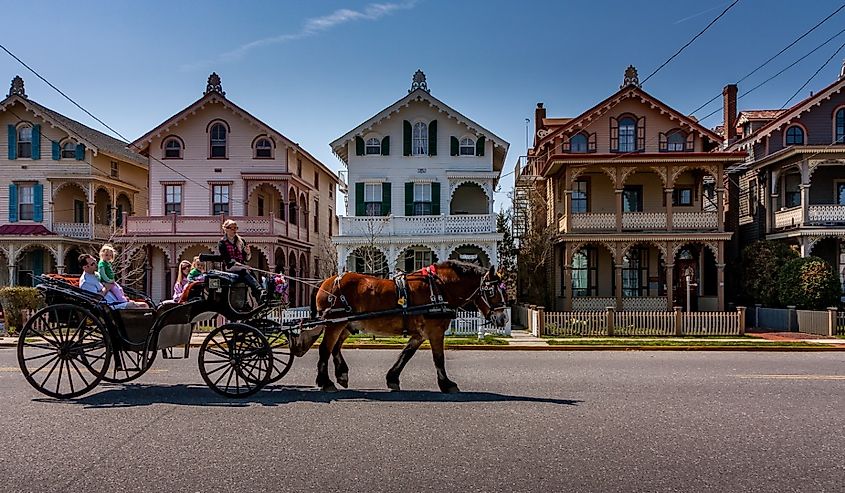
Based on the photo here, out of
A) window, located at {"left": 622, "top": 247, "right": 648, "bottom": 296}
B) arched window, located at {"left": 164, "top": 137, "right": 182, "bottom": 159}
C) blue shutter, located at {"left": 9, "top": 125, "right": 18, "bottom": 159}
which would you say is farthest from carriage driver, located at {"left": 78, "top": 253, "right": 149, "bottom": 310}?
blue shutter, located at {"left": 9, "top": 125, "right": 18, "bottom": 159}

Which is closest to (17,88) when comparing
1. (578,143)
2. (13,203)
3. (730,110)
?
(13,203)

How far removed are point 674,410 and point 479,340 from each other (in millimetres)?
11239

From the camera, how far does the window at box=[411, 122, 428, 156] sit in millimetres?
30453

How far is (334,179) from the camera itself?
141 ft

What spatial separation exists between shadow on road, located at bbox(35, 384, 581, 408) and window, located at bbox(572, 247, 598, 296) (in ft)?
72.7

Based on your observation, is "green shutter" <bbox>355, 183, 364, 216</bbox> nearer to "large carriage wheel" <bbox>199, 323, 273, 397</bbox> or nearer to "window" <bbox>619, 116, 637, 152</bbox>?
"window" <bbox>619, 116, 637, 152</bbox>

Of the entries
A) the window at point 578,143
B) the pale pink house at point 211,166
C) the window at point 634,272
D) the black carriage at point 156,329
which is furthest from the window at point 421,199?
the black carriage at point 156,329

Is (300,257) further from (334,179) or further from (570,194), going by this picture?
(570,194)

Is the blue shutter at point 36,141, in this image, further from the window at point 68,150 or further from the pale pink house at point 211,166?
the pale pink house at point 211,166

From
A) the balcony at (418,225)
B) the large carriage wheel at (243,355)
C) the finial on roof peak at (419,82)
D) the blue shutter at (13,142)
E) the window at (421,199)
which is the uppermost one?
the finial on roof peak at (419,82)

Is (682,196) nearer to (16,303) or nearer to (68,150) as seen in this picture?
(16,303)

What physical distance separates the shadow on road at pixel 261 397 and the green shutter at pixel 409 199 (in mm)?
19842

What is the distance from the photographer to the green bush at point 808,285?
25.4 meters

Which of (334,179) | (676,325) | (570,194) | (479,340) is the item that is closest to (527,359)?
(479,340)
